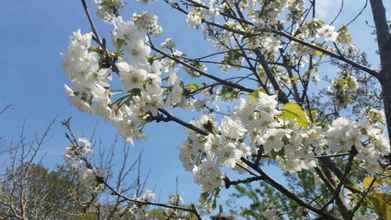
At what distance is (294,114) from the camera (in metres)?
2.17

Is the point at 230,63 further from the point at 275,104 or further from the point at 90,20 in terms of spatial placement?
the point at 90,20

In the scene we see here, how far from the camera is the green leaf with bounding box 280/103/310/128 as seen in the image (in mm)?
2154

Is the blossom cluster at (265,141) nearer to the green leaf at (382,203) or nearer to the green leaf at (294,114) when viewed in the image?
the green leaf at (294,114)

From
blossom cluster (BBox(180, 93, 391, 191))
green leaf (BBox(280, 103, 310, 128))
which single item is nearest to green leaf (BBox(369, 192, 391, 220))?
blossom cluster (BBox(180, 93, 391, 191))

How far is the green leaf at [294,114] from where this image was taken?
7.07ft

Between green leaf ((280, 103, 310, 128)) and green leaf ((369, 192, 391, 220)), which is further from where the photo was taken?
green leaf ((369, 192, 391, 220))

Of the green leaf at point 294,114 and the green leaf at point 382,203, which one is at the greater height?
the green leaf at point 294,114

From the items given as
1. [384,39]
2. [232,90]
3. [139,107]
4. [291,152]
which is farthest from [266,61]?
[139,107]

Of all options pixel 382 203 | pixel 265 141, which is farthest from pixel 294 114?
pixel 382 203

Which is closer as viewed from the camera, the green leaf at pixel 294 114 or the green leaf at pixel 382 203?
the green leaf at pixel 294 114

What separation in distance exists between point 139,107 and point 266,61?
113 inches

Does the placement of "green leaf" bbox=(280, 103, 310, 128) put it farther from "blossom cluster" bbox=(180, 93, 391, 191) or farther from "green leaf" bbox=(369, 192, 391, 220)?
"green leaf" bbox=(369, 192, 391, 220)

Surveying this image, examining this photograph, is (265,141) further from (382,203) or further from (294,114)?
(382,203)

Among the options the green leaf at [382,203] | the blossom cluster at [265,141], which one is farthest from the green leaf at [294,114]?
the green leaf at [382,203]
